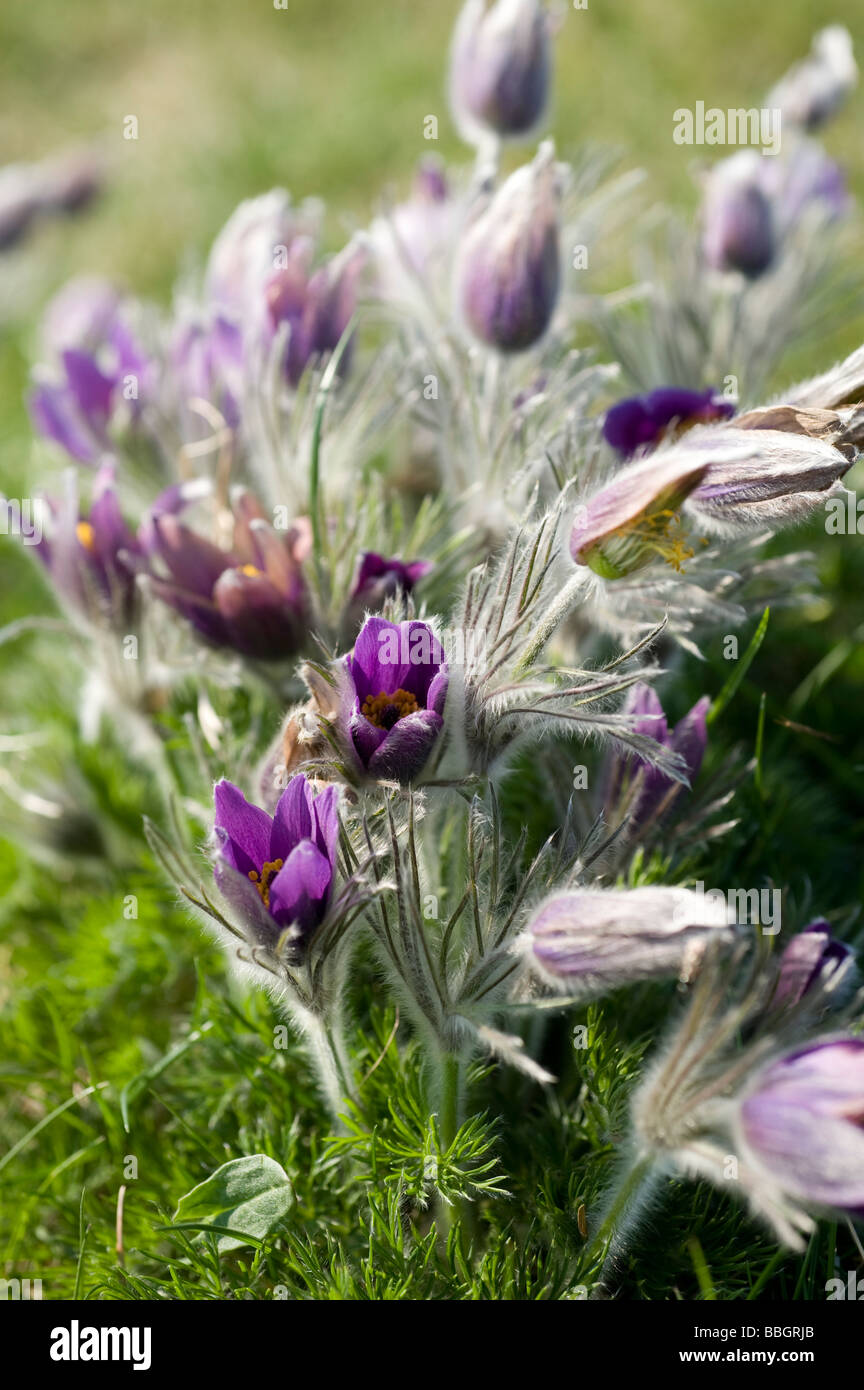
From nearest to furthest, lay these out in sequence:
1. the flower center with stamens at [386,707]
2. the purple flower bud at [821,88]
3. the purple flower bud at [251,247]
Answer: the flower center with stamens at [386,707], the purple flower bud at [251,247], the purple flower bud at [821,88]

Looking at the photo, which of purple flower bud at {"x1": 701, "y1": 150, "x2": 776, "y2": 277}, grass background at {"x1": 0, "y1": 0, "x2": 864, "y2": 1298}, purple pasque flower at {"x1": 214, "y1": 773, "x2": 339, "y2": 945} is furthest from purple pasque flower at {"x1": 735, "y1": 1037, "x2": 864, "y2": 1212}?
purple flower bud at {"x1": 701, "y1": 150, "x2": 776, "y2": 277}

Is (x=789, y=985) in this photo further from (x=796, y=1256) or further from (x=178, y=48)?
(x=178, y=48)

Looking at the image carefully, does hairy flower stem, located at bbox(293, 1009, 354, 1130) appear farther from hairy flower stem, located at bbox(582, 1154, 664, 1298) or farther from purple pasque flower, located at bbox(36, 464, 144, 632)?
purple pasque flower, located at bbox(36, 464, 144, 632)

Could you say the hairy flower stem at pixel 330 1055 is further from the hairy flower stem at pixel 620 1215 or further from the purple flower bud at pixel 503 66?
the purple flower bud at pixel 503 66

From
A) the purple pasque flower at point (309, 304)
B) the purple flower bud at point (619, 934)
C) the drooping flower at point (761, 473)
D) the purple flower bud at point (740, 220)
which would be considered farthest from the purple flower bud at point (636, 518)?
the purple flower bud at point (740, 220)

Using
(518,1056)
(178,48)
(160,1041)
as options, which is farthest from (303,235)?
(178,48)

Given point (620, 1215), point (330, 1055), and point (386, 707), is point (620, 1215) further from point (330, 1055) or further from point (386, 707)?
point (386, 707)

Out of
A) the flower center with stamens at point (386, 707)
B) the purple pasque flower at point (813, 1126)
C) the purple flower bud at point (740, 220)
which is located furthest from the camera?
the purple flower bud at point (740, 220)
